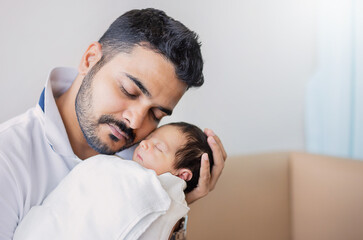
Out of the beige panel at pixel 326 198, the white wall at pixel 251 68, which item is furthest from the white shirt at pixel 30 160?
the beige panel at pixel 326 198

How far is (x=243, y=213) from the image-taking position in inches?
80.8

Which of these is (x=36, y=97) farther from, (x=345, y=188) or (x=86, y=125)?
(x=345, y=188)

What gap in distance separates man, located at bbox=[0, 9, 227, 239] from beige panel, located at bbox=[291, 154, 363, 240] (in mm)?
787

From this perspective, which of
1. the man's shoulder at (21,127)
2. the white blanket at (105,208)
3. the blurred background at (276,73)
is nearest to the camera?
the white blanket at (105,208)

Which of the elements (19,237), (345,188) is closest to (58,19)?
(19,237)

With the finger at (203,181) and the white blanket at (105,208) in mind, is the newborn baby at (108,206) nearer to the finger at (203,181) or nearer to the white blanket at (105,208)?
the white blanket at (105,208)

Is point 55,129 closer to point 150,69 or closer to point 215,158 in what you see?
point 150,69

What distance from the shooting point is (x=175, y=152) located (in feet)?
4.35

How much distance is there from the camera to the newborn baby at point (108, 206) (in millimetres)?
1022

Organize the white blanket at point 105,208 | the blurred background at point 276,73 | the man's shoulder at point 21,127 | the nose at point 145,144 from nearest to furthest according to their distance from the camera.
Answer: the white blanket at point 105,208, the man's shoulder at point 21,127, the nose at point 145,144, the blurred background at point 276,73

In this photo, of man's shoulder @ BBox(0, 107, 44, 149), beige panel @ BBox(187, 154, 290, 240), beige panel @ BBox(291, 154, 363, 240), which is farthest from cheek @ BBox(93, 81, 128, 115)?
beige panel @ BBox(291, 154, 363, 240)

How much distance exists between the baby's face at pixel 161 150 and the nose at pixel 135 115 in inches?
4.1

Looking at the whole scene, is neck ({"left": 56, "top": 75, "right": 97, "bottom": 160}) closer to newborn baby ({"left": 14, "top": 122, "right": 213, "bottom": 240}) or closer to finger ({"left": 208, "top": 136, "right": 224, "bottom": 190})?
newborn baby ({"left": 14, "top": 122, "right": 213, "bottom": 240})

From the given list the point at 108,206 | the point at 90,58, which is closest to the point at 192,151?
the point at 108,206
